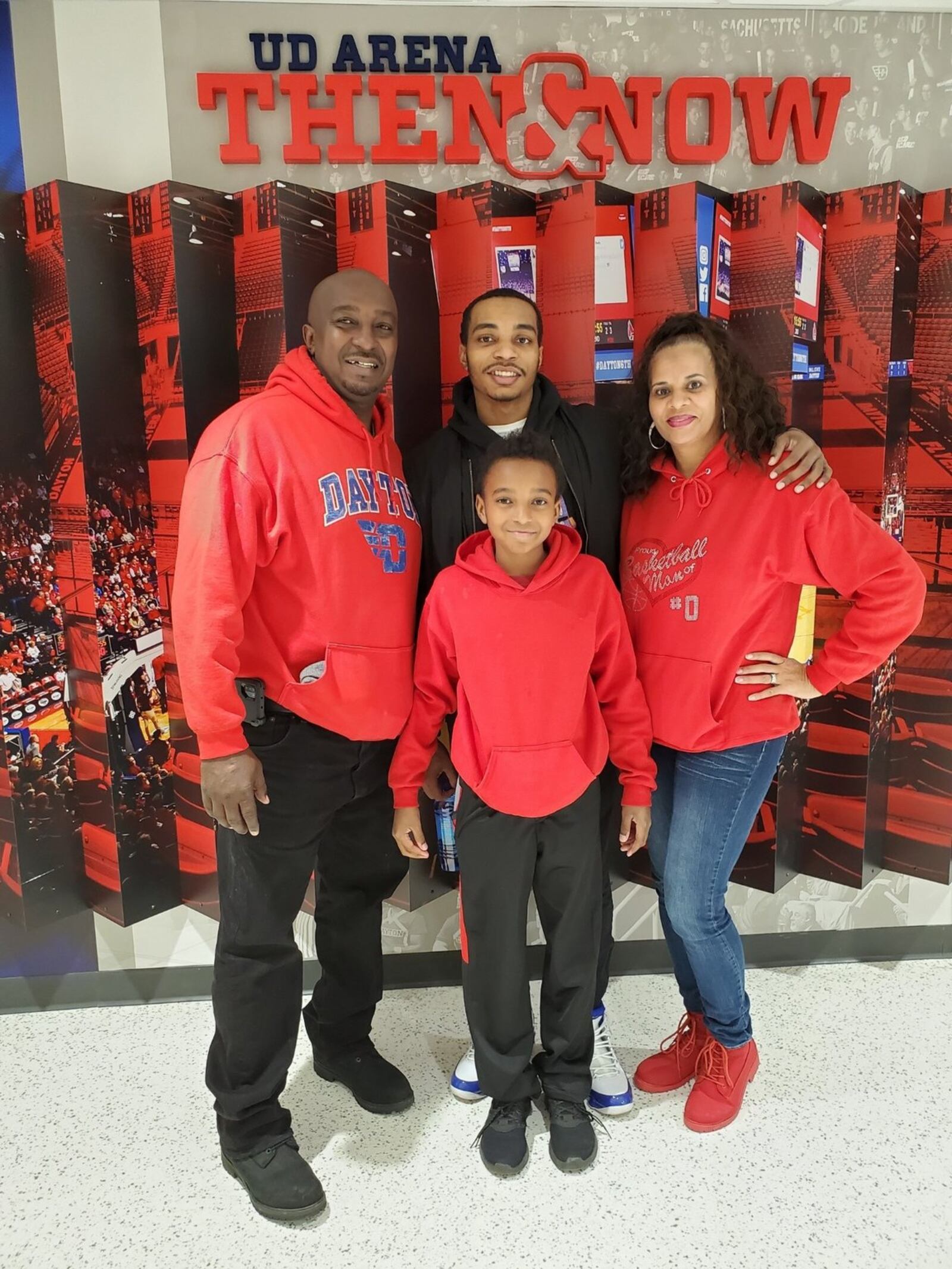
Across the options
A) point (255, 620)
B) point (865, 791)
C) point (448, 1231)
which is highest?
point (255, 620)

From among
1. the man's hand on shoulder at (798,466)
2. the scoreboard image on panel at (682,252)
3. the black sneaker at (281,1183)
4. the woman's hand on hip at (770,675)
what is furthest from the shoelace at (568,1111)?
the scoreboard image on panel at (682,252)

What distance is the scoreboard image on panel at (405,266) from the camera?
2053 mm

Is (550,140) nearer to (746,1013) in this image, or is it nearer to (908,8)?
(908,8)

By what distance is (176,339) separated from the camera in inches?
81.4

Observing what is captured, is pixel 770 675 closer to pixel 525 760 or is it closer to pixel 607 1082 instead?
pixel 525 760

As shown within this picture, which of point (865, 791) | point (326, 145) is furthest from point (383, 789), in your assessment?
point (326, 145)

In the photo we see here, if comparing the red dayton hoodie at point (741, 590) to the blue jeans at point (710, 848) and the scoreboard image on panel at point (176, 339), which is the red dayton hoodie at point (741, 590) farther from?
the scoreboard image on panel at point (176, 339)

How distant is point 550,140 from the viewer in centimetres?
216

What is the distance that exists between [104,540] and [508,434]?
3.64 feet

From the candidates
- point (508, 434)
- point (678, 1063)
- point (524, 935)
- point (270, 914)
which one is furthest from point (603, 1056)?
point (508, 434)

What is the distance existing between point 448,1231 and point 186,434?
1.88 metres

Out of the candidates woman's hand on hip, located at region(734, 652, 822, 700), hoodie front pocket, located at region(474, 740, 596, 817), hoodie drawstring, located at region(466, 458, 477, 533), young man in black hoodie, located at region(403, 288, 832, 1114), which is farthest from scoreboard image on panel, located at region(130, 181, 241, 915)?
woman's hand on hip, located at region(734, 652, 822, 700)

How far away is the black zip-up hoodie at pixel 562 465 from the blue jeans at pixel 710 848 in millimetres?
527

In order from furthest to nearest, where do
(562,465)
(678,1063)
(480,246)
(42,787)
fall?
1. (42,787)
2. (480,246)
3. (678,1063)
4. (562,465)
